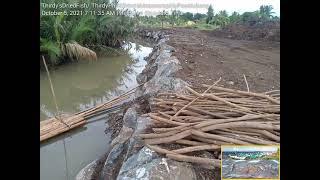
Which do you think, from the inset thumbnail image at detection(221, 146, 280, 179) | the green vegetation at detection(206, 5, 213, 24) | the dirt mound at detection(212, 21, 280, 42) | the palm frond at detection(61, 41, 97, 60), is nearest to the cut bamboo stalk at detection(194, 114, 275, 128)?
the inset thumbnail image at detection(221, 146, 280, 179)

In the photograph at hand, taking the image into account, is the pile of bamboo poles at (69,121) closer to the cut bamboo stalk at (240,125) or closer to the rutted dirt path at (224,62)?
the rutted dirt path at (224,62)

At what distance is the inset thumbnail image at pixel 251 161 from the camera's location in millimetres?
2275

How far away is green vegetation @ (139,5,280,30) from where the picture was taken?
2.61m

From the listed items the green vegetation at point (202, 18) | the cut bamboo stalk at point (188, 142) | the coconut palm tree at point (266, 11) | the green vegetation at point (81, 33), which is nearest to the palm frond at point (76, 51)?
the green vegetation at point (81, 33)

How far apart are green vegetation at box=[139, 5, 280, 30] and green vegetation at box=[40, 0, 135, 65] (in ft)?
0.53

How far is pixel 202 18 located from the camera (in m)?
2.73

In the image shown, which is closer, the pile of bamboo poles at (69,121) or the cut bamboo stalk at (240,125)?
the cut bamboo stalk at (240,125)

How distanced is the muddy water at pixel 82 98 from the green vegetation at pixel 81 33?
0.42 feet

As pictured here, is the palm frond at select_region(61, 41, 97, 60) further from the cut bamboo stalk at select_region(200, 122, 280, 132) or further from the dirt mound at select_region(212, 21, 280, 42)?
the cut bamboo stalk at select_region(200, 122, 280, 132)

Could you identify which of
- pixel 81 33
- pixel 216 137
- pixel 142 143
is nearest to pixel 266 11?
pixel 216 137

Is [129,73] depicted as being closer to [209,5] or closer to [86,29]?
[86,29]
